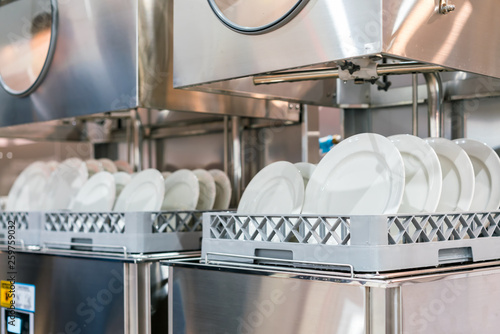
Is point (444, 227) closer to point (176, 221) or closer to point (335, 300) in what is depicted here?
point (335, 300)

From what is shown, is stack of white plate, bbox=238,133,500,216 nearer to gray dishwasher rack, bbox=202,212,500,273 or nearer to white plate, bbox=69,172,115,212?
gray dishwasher rack, bbox=202,212,500,273

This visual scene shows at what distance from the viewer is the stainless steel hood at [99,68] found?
5.21 ft

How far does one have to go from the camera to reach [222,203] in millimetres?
1863

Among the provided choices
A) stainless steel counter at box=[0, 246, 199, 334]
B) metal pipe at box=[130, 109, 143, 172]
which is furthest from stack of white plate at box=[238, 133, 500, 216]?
metal pipe at box=[130, 109, 143, 172]

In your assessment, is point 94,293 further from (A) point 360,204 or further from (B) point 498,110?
(B) point 498,110

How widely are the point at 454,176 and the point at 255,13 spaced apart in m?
0.50

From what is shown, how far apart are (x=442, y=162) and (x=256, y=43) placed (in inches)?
17.4

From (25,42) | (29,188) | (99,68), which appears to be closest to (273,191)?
(99,68)

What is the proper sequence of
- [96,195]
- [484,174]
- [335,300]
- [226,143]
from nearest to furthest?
[335,300] → [484,174] → [96,195] → [226,143]

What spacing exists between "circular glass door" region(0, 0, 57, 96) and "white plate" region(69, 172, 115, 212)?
33 cm

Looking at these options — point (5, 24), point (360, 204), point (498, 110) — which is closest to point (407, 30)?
point (360, 204)

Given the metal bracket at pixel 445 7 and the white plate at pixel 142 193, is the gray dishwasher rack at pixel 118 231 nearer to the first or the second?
the white plate at pixel 142 193

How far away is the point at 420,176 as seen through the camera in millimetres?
1209

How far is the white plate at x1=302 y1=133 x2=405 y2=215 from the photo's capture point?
3.80ft
